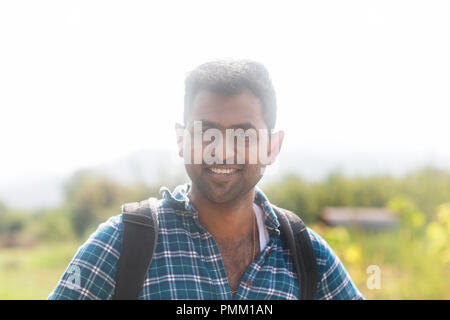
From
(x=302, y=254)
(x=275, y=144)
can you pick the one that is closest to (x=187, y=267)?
(x=302, y=254)

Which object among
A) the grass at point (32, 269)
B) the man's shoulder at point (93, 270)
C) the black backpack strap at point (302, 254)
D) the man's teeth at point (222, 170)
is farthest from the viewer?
the grass at point (32, 269)

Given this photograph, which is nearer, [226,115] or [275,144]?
[226,115]

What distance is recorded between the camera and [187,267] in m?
1.53

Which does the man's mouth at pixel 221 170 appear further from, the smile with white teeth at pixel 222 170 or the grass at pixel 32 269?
the grass at pixel 32 269

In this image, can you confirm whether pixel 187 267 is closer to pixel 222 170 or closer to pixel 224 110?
pixel 222 170

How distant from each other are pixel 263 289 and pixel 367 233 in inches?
158

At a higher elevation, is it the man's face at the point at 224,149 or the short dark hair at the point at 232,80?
the short dark hair at the point at 232,80

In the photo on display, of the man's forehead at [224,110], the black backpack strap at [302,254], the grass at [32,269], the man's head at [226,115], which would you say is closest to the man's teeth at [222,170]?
the man's head at [226,115]

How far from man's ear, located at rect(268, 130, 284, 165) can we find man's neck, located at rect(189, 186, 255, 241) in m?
0.14

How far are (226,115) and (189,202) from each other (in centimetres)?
32

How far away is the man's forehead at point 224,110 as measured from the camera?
5.11 feet

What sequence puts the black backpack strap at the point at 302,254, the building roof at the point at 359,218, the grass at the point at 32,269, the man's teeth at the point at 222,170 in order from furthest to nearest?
the building roof at the point at 359,218 < the grass at the point at 32,269 < the black backpack strap at the point at 302,254 < the man's teeth at the point at 222,170
